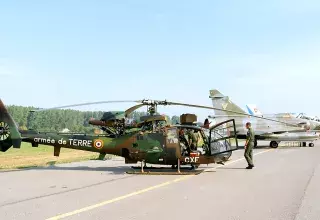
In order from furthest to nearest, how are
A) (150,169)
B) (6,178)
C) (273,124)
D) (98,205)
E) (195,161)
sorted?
1. (273,124)
2. (150,169)
3. (195,161)
4. (6,178)
5. (98,205)

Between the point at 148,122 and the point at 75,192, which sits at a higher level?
the point at 148,122

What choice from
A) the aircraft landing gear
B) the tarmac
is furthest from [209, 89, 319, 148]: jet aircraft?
the tarmac

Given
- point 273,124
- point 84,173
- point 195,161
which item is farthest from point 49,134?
point 273,124

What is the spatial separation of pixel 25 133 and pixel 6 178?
3107mm

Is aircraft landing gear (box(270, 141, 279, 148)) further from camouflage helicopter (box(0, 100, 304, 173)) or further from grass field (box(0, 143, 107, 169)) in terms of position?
camouflage helicopter (box(0, 100, 304, 173))

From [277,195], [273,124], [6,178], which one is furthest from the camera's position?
[273,124]

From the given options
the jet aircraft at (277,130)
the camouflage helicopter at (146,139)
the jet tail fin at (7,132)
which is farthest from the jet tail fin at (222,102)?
the jet tail fin at (7,132)

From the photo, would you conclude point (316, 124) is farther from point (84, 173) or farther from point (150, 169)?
point (84, 173)

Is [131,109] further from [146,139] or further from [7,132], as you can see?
[7,132]

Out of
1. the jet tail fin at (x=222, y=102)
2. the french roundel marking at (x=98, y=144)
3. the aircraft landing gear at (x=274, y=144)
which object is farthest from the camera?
the jet tail fin at (x=222, y=102)

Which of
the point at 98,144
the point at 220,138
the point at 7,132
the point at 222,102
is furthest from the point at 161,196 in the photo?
the point at 222,102

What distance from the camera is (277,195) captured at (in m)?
9.24

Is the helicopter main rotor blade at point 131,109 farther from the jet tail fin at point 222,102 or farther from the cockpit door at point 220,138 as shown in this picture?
the jet tail fin at point 222,102

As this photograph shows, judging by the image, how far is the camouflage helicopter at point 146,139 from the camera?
13945 millimetres
